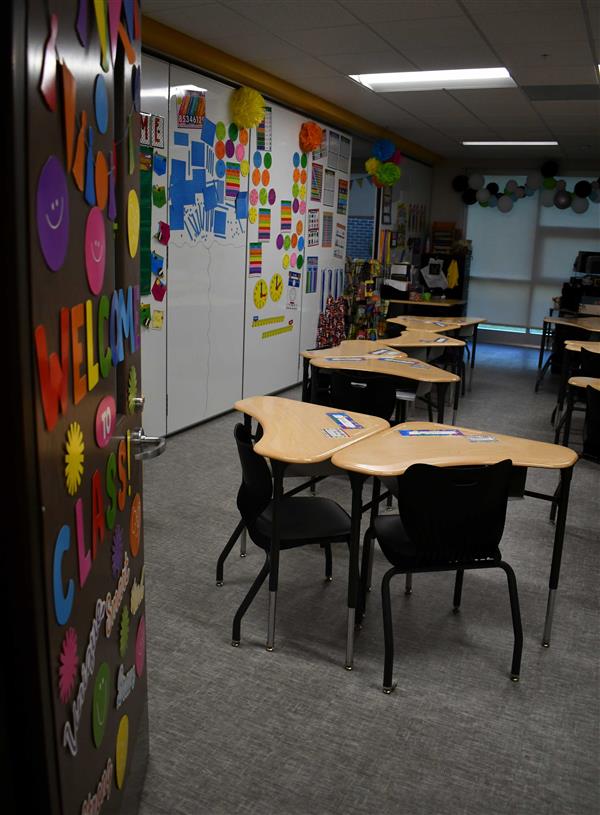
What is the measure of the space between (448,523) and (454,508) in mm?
Result: 61

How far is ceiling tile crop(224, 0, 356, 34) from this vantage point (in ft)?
13.4

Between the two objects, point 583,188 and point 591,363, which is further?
point 583,188

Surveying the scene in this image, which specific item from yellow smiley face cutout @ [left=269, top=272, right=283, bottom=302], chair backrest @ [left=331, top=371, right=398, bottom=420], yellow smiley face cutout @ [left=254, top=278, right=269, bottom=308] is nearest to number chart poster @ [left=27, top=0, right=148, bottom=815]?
chair backrest @ [left=331, top=371, right=398, bottom=420]

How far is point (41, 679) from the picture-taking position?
981mm

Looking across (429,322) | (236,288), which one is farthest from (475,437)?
(429,322)

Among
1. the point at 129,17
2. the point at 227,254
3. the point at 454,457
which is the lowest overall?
the point at 454,457

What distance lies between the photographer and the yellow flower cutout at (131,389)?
5.47 feet

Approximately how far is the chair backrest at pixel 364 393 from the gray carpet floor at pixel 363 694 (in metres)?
0.96

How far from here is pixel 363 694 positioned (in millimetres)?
2545

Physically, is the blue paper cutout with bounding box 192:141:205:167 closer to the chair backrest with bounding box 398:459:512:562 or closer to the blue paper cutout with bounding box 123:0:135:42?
the chair backrest with bounding box 398:459:512:562

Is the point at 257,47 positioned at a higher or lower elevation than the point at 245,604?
higher

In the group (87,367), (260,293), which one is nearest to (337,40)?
(260,293)

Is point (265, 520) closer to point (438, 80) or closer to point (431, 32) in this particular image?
point (431, 32)

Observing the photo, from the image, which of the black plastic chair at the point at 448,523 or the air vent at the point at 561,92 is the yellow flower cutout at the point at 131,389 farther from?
the air vent at the point at 561,92
